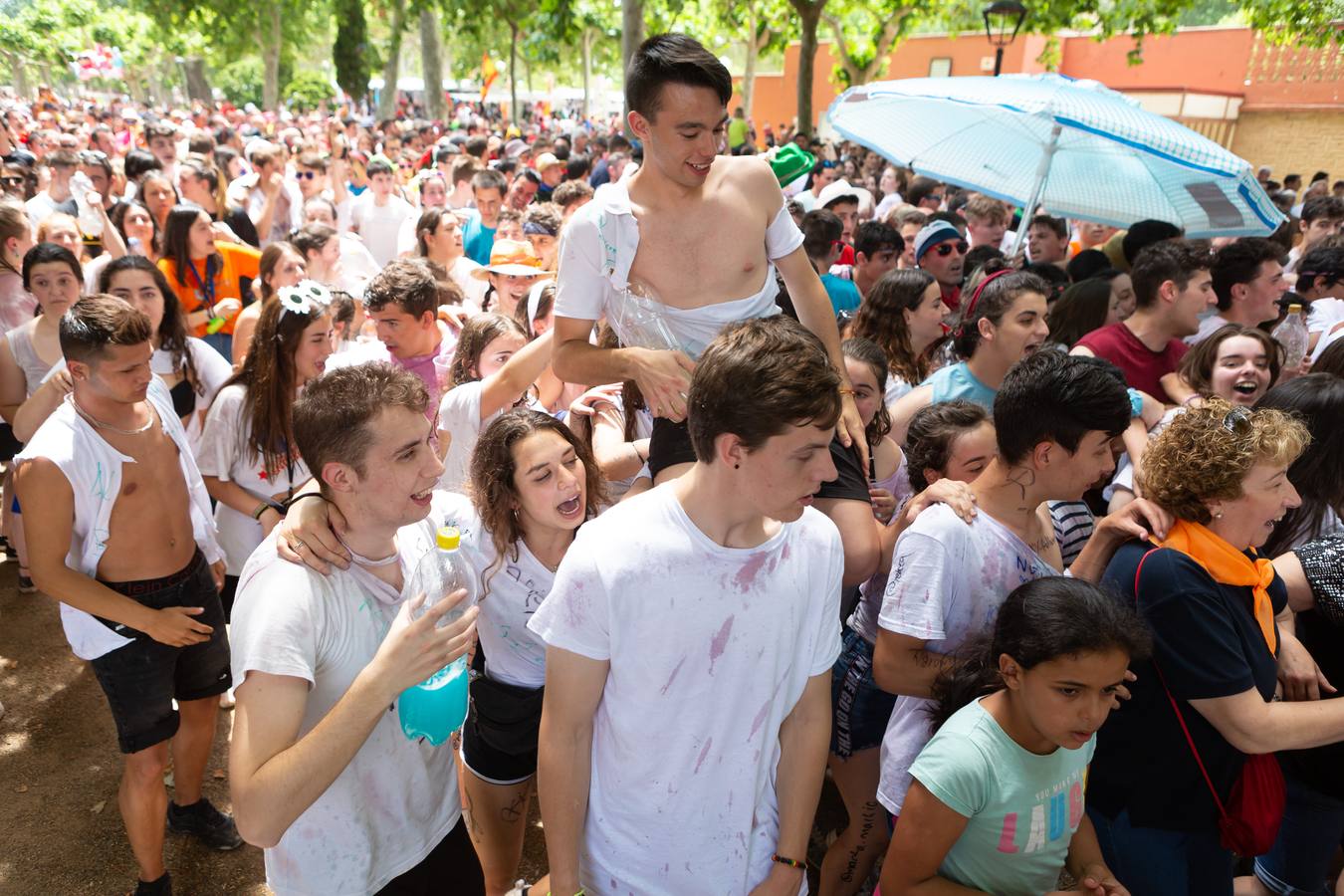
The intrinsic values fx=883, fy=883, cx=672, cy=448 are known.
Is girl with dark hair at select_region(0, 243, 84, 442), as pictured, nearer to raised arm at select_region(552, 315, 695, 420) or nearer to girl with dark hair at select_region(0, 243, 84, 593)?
girl with dark hair at select_region(0, 243, 84, 593)

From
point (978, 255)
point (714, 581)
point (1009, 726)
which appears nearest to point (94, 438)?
point (714, 581)

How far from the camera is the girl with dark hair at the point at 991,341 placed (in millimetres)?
3861

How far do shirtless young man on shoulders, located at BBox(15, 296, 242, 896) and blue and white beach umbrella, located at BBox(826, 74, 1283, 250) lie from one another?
435 cm

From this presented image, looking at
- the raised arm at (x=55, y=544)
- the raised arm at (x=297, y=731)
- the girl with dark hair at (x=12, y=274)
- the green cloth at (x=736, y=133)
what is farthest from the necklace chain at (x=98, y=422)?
the green cloth at (x=736, y=133)

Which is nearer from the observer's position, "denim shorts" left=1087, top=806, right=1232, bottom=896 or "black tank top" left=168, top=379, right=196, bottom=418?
"denim shorts" left=1087, top=806, right=1232, bottom=896

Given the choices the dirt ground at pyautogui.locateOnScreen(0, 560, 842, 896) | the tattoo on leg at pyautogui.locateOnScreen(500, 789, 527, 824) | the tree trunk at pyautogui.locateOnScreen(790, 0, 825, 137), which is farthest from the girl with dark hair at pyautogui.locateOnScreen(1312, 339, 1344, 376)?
the tree trunk at pyautogui.locateOnScreen(790, 0, 825, 137)

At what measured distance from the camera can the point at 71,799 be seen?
3.79 metres

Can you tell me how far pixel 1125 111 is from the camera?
491 cm

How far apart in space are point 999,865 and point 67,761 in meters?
4.04

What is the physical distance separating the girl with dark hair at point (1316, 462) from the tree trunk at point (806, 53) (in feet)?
42.9

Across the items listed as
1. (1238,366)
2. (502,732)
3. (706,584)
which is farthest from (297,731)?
(1238,366)

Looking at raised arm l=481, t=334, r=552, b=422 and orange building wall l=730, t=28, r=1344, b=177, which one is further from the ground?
orange building wall l=730, t=28, r=1344, b=177

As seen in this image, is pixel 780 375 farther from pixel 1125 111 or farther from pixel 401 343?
pixel 1125 111

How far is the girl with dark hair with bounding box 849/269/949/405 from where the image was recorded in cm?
475
